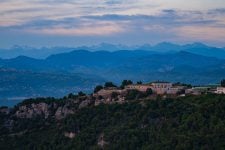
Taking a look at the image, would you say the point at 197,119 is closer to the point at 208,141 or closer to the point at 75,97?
the point at 208,141

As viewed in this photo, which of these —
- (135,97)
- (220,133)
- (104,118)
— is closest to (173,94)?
(135,97)

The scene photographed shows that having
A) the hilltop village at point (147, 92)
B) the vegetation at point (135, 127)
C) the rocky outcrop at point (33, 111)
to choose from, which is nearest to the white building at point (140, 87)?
the hilltop village at point (147, 92)

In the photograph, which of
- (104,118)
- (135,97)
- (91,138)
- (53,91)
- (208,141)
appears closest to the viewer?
(208,141)

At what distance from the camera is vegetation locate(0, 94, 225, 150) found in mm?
40688

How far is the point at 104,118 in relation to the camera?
4997 centimetres

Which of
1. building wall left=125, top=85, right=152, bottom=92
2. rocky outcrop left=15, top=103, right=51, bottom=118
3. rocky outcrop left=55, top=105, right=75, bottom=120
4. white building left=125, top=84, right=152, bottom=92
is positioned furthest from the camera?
building wall left=125, top=85, right=152, bottom=92

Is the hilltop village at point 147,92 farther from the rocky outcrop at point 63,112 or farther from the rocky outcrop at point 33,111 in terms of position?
the rocky outcrop at point 33,111

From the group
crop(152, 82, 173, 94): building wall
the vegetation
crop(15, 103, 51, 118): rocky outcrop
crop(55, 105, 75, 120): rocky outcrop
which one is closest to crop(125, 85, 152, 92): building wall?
crop(152, 82, 173, 94): building wall

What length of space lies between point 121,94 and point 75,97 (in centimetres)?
480

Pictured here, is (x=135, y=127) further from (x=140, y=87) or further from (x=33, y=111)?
(x=33, y=111)

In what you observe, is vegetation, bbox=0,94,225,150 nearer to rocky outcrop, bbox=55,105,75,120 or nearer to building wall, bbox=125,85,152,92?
rocky outcrop, bbox=55,105,75,120

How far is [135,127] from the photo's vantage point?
46.3 metres

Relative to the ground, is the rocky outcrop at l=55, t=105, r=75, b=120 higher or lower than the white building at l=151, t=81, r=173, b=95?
lower

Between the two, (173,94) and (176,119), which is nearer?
(176,119)
